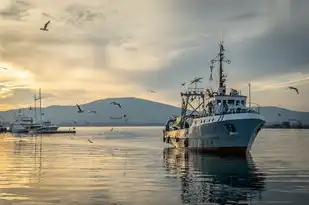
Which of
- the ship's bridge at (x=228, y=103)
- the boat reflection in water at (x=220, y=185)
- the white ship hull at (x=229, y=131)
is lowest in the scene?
the boat reflection in water at (x=220, y=185)

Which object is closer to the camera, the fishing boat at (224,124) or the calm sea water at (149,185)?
the calm sea water at (149,185)

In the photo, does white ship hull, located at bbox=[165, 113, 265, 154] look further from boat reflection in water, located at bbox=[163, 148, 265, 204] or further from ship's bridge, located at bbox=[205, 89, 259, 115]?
boat reflection in water, located at bbox=[163, 148, 265, 204]

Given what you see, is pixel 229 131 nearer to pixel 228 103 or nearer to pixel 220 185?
pixel 228 103

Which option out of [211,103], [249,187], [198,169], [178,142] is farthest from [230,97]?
[249,187]

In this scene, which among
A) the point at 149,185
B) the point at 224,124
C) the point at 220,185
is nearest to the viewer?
the point at 149,185

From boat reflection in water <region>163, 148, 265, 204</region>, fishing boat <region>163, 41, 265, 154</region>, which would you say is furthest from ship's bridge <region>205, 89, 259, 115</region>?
boat reflection in water <region>163, 148, 265, 204</region>

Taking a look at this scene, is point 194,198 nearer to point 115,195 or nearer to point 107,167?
point 115,195

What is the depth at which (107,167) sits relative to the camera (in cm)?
4491

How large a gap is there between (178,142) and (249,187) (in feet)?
174

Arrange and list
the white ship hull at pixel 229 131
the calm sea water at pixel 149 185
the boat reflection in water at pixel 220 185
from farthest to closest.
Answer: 1. the white ship hull at pixel 229 131
2. the boat reflection in water at pixel 220 185
3. the calm sea water at pixel 149 185

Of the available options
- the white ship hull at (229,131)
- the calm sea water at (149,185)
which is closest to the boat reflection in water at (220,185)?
the calm sea water at (149,185)

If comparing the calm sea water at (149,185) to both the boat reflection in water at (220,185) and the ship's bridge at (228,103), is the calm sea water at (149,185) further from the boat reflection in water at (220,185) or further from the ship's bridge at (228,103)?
the ship's bridge at (228,103)

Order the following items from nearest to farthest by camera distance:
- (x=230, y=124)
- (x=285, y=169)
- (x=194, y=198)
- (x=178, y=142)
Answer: (x=194, y=198), (x=285, y=169), (x=230, y=124), (x=178, y=142)

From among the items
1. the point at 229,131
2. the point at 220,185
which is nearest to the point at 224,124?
the point at 229,131
